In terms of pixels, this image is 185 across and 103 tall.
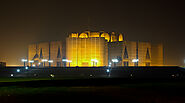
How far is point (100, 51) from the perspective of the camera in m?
80.4

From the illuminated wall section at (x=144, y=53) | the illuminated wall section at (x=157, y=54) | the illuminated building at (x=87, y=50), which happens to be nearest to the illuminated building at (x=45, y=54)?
the illuminated building at (x=87, y=50)

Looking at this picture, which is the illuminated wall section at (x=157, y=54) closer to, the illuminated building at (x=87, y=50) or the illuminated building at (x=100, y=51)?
the illuminated building at (x=100, y=51)

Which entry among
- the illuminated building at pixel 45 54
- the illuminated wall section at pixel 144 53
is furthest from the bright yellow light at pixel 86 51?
the illuminated wall section at pixel 144 53

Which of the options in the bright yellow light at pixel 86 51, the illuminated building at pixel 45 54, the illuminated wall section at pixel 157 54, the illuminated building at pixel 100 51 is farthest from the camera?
the illuminated wall section at pixel 157 54

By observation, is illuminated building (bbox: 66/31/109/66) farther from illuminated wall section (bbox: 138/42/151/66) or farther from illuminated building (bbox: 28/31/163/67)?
illuminated wall section (bbox: 138/42/151/66)

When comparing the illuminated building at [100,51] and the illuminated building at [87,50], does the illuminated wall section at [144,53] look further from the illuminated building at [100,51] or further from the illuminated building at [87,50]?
the illuminated building at [87,50]

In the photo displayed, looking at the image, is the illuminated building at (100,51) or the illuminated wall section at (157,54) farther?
the illuminated wall section at (157,54)

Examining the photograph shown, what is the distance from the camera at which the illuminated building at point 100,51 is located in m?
80.5

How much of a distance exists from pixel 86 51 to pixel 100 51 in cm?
382

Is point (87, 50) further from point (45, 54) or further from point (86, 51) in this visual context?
point (45, 54)

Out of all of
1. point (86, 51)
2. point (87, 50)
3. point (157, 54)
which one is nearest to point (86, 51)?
point (86, 51)

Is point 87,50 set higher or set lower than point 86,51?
higher

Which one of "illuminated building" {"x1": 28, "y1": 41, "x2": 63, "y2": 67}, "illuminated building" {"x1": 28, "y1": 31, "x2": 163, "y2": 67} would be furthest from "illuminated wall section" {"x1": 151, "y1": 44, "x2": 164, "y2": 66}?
"illuminated building" {"x1": 28, "y1": 41, "x2": 63, "y2": 67}

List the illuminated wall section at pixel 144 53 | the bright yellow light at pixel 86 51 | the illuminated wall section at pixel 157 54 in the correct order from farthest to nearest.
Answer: the illuminated wall section at pixel 157 54 → the illuminated wall section at pixel 144 53 → the bright yellow light at pixel 86 51
